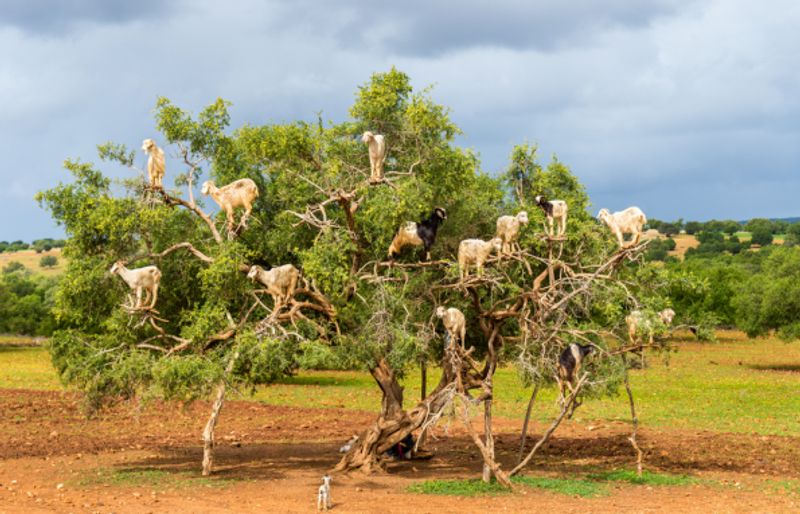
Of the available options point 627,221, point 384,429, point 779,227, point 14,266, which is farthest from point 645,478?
point 779,227

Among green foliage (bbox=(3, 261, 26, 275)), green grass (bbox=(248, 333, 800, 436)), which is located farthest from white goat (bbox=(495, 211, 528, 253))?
green foliage (bbox=(3, 261, 26, 275))

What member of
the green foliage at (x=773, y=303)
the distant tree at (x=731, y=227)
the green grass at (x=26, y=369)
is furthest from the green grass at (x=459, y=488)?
the distant tree at (x=731, y=227)

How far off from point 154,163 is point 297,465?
293 inches

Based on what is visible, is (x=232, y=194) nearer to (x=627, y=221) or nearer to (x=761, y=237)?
(x=627, y=221)

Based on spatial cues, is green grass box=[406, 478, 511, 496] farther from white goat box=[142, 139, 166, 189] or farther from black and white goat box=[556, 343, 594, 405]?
white goat box=[142, 139, 166, 189]

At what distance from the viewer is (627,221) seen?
49.4 feet

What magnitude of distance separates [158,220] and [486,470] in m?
7.55

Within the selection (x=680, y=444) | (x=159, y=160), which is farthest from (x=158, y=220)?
(x=680, y=444)

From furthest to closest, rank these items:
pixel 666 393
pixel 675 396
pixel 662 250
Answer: pixel 662 250, pixel 666 393, pixel 675 396

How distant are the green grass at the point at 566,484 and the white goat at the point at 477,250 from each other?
13.4 feet

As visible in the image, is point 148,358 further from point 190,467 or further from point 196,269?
point 190,467

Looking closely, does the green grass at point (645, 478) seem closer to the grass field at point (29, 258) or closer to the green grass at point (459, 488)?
the green grass at point (459, 488)

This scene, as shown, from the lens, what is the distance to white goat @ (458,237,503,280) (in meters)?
14.7

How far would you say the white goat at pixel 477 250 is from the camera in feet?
48.2
